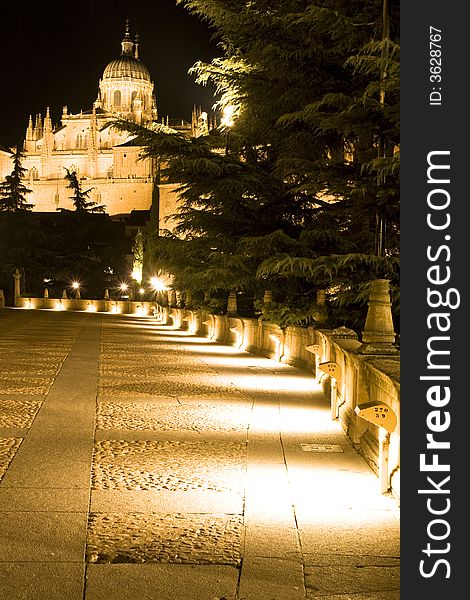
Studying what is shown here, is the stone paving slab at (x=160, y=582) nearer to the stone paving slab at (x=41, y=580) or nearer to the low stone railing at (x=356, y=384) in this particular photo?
the stone paving slab at (x=41, y=580)

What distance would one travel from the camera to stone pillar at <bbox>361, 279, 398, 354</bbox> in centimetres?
1088

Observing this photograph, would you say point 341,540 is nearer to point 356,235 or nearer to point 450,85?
point 450,85

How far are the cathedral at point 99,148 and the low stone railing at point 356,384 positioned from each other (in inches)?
5078

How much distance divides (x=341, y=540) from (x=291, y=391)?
8.55 m

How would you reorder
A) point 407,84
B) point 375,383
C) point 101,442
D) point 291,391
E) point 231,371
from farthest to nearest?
point 231,371 → point 291,391 → point 101,442 → point 375,383 → point 407,84

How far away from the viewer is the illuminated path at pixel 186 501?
18.8 feet

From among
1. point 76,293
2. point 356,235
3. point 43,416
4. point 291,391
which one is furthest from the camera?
point 76,293

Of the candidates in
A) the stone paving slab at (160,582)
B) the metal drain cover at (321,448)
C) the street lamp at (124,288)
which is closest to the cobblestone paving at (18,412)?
the metal drain cover at (321,448)

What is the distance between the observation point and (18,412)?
12.1m

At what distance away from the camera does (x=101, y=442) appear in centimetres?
1016

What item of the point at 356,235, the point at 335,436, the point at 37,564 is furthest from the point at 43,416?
the point at 356,235

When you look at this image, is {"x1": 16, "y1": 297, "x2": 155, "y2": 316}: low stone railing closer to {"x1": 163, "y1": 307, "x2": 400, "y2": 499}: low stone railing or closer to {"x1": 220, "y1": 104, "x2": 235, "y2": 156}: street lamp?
{"x1": 220, "y1": 104, "x2": 235, "y2": 156}: street lamp

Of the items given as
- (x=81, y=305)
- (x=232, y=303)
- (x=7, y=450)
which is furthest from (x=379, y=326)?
(x=81, y=305)

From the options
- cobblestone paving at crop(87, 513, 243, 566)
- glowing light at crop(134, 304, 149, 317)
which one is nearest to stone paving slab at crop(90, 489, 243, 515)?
cobblestone paving at crop(87, 513, 243, 566)
